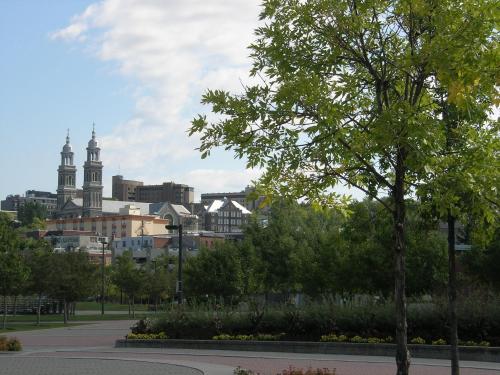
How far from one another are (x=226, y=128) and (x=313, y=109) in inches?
54.5

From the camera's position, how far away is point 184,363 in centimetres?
2200

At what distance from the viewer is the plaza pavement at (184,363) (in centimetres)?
1972

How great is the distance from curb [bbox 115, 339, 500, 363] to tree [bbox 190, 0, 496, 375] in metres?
11.0

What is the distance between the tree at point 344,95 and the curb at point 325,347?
36.0 ft

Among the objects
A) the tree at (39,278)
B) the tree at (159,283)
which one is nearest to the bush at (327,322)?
the tree at (39,278)

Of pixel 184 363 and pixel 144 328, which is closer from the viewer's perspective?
pixel 184 363

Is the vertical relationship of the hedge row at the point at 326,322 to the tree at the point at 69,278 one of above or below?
below

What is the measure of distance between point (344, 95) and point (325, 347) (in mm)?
14661

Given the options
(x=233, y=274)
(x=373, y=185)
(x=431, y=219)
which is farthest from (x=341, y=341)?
(x=233, y=274)

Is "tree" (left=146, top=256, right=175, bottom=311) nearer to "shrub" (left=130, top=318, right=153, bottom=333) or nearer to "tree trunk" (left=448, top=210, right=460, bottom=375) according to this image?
"shrub" (left=130, top=318, right=153, bottom=333)

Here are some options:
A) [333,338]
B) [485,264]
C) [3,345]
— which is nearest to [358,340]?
[333,338]

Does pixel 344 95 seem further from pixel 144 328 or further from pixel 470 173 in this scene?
pixel 144 328

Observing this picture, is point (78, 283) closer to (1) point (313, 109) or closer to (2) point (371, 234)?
(2) point (371, 234)

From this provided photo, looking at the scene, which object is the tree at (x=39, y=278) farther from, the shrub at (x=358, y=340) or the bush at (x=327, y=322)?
the shrub at (x=358, y=340)
